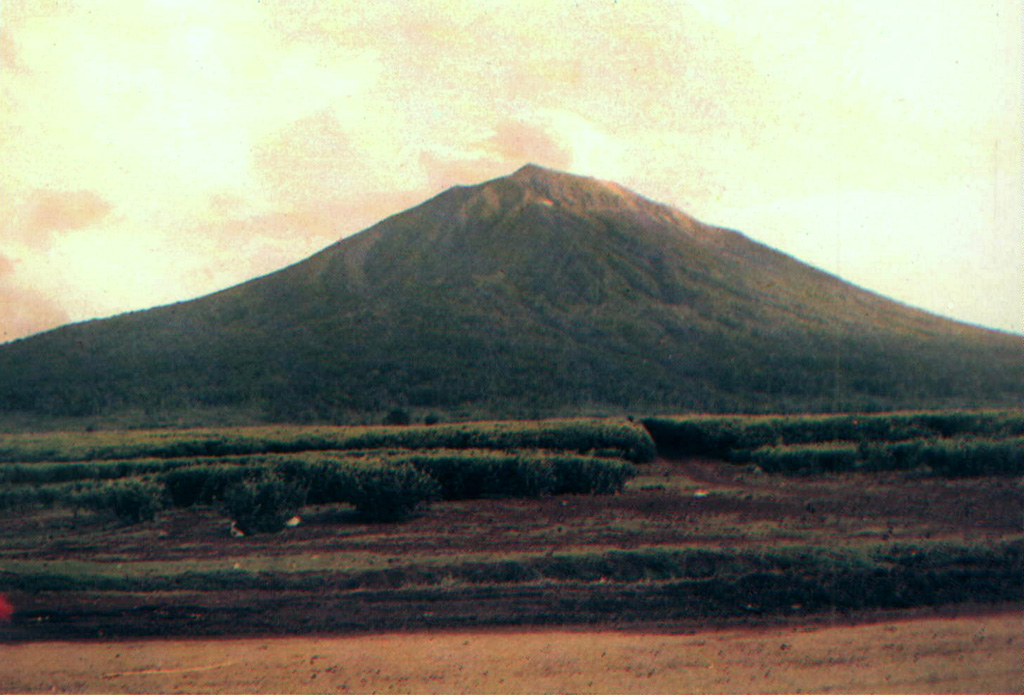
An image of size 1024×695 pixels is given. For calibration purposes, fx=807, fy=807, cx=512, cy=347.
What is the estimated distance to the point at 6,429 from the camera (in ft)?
143

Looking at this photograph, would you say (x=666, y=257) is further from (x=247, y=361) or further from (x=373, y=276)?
(x=247, y=361)

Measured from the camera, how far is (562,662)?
688cm

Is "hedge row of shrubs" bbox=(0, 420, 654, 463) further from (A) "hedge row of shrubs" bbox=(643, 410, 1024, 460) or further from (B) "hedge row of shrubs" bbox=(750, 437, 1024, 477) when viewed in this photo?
(B) "hedge row of shrubs" bbox=(750, 437, 1024, 477)

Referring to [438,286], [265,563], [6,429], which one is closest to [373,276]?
[438,286]

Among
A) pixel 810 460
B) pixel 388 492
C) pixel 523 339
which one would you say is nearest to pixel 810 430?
pixel 810 460

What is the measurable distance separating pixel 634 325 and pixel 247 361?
30828mm

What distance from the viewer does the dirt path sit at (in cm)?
650

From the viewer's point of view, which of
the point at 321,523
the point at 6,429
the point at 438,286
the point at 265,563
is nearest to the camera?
the point at 265,563

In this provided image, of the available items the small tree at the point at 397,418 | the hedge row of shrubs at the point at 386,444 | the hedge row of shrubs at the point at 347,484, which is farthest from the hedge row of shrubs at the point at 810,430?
the small tree at the point at 397,418

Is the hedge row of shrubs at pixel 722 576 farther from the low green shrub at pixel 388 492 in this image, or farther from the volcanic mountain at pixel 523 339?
the volcanic mountain at pixel 523 339

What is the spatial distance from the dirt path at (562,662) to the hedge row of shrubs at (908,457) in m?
11.3

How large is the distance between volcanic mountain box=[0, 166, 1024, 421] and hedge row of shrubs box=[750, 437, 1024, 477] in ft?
91.2

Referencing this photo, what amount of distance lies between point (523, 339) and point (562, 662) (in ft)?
189

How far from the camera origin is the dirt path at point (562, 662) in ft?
21.3
